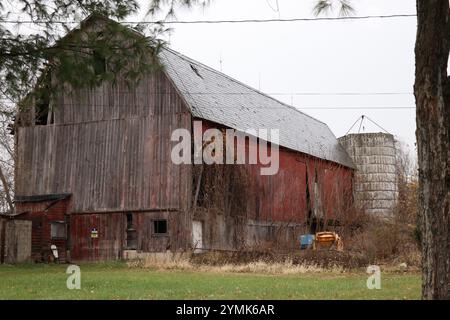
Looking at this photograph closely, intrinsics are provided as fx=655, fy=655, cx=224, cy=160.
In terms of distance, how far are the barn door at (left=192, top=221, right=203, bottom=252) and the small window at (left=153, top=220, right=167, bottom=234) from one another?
1.18 meters

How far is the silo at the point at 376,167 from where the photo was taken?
38.5 metres

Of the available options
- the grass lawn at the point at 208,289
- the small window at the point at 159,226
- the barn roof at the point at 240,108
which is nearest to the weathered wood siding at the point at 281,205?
the barn roof at the point at 240,108

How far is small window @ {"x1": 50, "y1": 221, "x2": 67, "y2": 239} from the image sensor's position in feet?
88.4

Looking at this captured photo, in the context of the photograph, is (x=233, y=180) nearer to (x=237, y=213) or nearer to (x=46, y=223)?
(x=237, y=213)

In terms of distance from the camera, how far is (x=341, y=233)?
2791 centimetres

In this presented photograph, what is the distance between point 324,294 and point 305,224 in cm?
2025

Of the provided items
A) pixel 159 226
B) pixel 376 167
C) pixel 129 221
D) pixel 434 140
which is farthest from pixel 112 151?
pixel 434 140

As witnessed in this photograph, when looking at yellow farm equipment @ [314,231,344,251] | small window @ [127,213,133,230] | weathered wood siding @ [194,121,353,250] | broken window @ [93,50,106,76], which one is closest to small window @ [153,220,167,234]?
small window @ [127,213,133,230]

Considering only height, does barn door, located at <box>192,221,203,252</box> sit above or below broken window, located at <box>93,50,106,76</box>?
below

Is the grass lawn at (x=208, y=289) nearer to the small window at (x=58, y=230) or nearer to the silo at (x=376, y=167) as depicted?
the small window at (x=58, y=230)

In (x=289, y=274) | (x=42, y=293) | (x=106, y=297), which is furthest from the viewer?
(x=289, y=274)

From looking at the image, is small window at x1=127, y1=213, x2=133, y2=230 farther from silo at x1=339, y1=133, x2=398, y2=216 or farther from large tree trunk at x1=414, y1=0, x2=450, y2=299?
large tree trunk at x1=414, y1=0, x2=450, y2=299

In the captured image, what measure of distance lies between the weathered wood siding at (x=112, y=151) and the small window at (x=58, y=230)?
0.85 m
